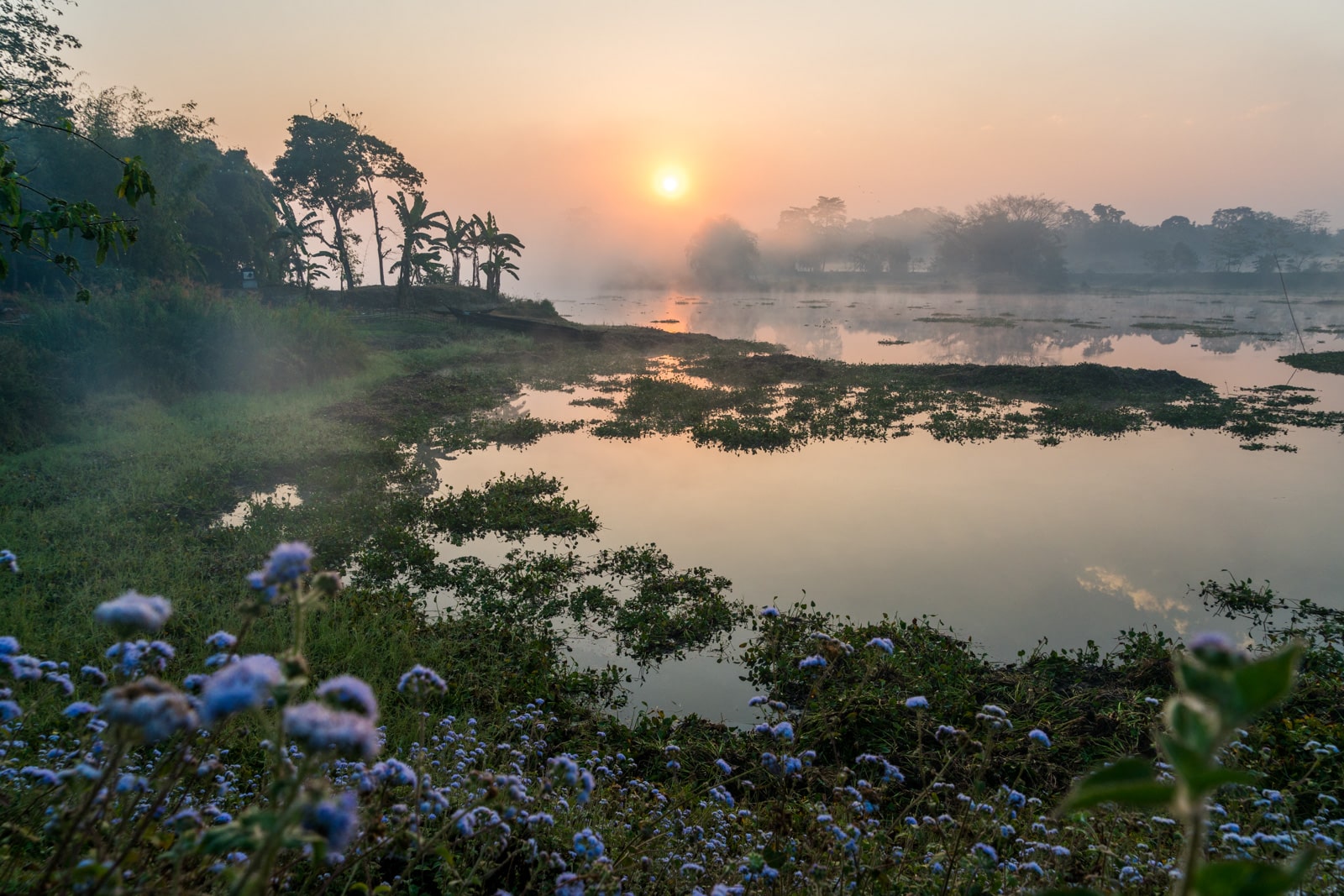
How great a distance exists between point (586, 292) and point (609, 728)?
141348 mm

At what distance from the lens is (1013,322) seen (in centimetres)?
4941

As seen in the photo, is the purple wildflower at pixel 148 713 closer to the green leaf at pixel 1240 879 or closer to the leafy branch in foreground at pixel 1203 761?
the leafy branch in foreground at pixel 1203 761

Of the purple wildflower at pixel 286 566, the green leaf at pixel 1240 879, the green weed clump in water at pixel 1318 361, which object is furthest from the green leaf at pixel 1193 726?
the green weed clump in water at pixel 1318 361

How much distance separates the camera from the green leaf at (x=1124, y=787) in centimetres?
72

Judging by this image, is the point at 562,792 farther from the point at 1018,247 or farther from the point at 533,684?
the point at 1018,247

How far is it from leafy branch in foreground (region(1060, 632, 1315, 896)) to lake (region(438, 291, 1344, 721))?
5.60 meters

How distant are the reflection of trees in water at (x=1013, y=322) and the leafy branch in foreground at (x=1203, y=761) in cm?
3126

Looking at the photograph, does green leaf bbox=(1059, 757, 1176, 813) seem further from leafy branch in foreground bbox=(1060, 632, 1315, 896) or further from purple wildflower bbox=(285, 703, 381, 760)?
purple wildflower bbox=(285, 703, 381, 760)

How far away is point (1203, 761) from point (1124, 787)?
9 centimetres

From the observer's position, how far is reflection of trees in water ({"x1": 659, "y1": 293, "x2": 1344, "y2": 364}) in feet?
114

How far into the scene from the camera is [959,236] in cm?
11088

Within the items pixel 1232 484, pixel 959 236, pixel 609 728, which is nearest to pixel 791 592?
pixel 609 728

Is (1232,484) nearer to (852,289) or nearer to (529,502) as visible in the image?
(529,502)

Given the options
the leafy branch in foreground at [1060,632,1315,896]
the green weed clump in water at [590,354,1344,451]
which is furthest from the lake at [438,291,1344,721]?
the leafy branch in foreground at [1060,632,1315,896]
